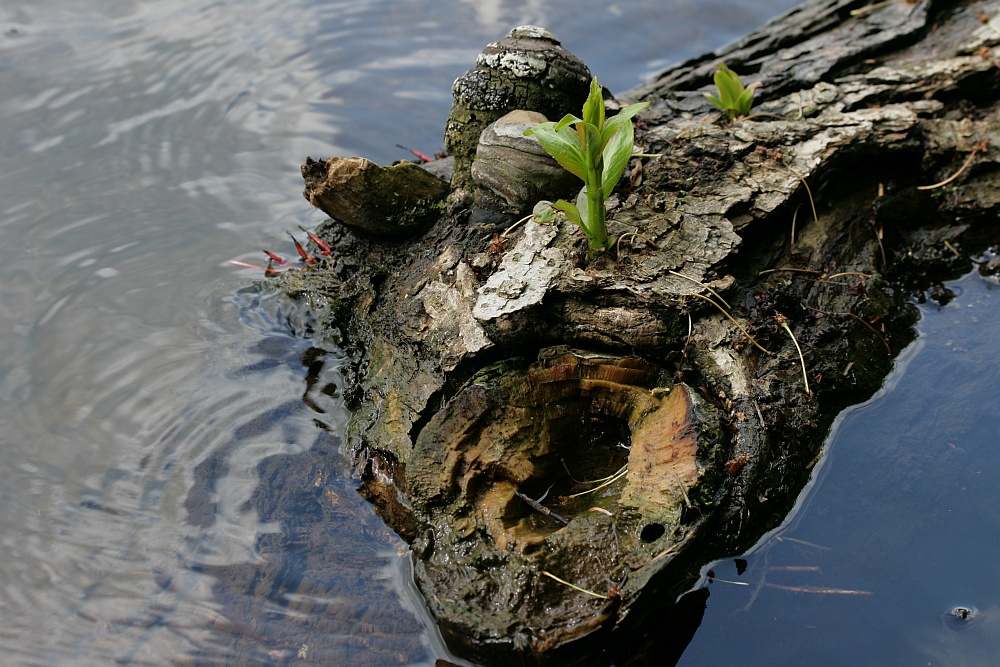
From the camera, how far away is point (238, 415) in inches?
145

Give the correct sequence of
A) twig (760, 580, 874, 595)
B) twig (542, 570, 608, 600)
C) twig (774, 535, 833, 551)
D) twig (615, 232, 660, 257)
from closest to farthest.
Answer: twig (542, 570, 608, 600) → twig (760, 580, 874, 595) → twig (774, 535, 833, 551) → twig (615, 232, 660, 257)

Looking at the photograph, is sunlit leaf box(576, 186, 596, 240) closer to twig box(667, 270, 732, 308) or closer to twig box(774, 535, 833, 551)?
twig box(667, 270, 732, 308)

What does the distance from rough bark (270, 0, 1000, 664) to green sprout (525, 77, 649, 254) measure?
0.18m

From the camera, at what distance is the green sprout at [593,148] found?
9.18 ft

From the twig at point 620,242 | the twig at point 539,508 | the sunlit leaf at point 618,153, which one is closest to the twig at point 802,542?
the twig at point 539,508

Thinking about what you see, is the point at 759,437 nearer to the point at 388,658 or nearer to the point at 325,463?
the point at 388,658

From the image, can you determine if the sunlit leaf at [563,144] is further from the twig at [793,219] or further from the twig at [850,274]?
the twig at [850,274]

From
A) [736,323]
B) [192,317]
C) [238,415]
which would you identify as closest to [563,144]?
[736,323]

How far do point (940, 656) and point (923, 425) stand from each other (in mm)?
966

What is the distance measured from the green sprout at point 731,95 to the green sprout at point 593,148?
1.11m

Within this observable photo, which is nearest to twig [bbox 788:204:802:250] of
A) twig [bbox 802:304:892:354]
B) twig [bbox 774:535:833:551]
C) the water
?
twig [bbox 802:304:892:354]

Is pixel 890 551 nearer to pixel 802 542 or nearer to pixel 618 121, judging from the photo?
pixel 802 542

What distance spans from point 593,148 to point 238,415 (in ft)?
6.99

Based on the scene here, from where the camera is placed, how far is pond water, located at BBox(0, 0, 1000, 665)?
2699mm
